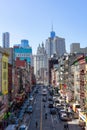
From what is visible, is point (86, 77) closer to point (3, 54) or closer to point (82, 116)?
point (82, 116)

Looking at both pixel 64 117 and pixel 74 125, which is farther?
pixel 64 117

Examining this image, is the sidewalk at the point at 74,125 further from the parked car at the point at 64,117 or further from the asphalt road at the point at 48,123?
the parked car at the point at 64,117

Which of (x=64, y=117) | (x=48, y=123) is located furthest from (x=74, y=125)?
(x=64, y=117)

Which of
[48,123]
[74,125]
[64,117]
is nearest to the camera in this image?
[74,125]

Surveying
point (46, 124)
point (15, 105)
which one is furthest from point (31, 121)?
point (15, 105)

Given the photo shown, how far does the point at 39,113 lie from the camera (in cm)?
10031

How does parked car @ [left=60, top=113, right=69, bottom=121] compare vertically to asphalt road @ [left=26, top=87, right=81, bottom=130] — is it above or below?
above

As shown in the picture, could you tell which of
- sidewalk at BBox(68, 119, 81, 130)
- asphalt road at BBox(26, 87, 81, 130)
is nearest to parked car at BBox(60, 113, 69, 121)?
asphalt road at BBox(26, 87, 81, 130)

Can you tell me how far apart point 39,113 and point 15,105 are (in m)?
11.6

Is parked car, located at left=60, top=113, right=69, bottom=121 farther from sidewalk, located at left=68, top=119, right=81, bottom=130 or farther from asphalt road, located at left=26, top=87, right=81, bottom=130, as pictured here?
sidewalk, located at left=68, top=119, right=81, bottom=130

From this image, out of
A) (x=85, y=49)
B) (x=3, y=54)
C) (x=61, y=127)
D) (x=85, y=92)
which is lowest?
(x=61, y=127)

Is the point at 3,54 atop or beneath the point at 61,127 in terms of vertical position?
atop

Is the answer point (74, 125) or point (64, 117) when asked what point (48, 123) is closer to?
point (64, 117)

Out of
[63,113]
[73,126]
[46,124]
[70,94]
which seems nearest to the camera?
[73,126]
